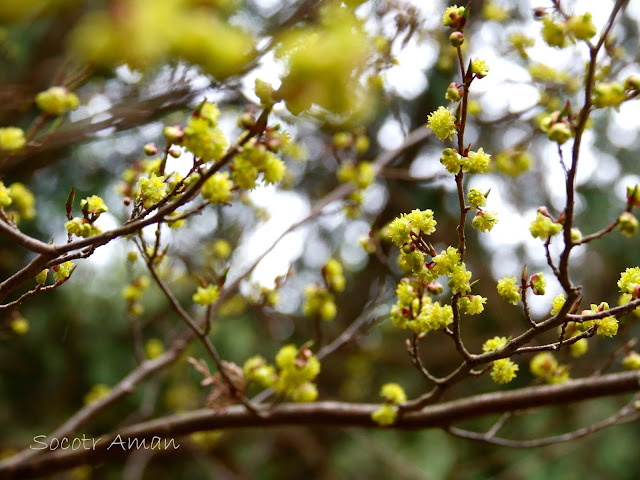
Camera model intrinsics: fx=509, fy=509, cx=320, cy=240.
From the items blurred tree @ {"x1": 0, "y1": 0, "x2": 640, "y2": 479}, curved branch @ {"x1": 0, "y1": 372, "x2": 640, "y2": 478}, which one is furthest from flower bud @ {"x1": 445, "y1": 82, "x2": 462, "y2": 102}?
curved branch @ {"x1": 0, "y1": 372, "x2": 640, "y2": 478}

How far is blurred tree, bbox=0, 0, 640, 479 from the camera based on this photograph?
1.23 metres

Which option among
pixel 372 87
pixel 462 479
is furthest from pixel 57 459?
pixel 462 479

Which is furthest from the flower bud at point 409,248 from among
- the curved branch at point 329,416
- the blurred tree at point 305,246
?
the curved branch at point 329,416

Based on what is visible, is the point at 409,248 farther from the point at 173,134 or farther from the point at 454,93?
the point at 173,134

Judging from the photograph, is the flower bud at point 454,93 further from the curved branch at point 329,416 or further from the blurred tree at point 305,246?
the curved branch at point 329,416

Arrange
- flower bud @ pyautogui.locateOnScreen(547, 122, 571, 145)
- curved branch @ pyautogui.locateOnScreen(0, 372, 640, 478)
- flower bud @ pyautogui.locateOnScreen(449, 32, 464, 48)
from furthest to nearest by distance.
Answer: curved branch @ pyautogui.locateOnScreen(0, 372, 640, 478)
flower bud @ pyautogui.locateOnScreen(449, 32, 464, 48)
flower bud @ pyautogui.locateOnScreen(547, 122, 571, 145)

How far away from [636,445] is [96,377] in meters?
4.85

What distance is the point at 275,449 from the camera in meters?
5.08

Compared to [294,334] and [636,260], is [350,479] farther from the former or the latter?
[636,260]

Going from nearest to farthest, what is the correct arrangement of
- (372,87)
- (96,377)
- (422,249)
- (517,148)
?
1. (422,249)
2. (372,87)
3. (517,148)
4. (96,377)

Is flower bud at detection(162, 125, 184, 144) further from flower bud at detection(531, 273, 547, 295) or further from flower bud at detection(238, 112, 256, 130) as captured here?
flower bud at detection(531, 273, 547, 295)

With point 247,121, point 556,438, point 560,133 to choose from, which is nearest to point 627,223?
point 560,133

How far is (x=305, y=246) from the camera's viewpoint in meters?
5.83

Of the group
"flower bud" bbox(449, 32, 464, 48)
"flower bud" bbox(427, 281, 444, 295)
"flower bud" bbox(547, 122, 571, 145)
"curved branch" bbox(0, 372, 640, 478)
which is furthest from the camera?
"curved branch" bbox(0, 372, 640, 478)
